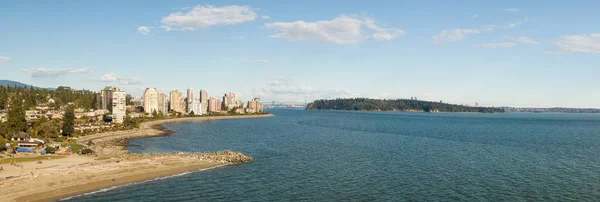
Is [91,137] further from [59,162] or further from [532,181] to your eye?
[532,181]

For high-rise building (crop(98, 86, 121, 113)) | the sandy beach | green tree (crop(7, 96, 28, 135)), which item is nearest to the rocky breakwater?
the sandy beach

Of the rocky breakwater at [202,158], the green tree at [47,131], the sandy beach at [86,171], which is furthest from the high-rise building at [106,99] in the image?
the rocky breakwater at [202,158]

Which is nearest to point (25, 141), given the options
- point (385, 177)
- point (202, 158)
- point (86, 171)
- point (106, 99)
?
point (86, 171)

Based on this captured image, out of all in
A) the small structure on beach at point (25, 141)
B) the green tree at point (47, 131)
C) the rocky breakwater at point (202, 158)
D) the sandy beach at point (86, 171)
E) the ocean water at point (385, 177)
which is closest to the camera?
the sandy beach at point (86, 171)

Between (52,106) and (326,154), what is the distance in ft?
492

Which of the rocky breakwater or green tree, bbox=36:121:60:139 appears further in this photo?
green tree, bbox=36:121:60:139

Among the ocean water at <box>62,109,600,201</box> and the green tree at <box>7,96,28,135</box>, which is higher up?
the green tree at <box>7,96,28,135</box>

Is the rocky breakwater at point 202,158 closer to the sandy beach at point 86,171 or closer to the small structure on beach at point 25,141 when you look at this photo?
the sandy beach at point 86,171

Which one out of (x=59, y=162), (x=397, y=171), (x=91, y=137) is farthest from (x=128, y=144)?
(x=397, y=171)

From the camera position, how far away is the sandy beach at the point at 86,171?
41.7 m

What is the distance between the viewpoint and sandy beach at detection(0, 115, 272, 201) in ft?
137

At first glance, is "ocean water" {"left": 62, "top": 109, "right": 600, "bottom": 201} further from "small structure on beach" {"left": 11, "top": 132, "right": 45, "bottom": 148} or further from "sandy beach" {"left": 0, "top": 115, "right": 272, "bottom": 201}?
"small structure on beach" {"left": 11, "top": 132, "right": 45, "bottom": 148}

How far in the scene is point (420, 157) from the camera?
7050cm

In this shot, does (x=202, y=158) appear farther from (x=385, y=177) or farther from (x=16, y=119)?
(x=16, y=119)
